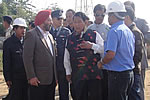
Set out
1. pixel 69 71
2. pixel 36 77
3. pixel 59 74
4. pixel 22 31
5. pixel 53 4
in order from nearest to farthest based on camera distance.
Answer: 1. pixel 36 77
2. pixel 69 71
3. pixel 22 31
4. pixel 59 74
5. pixel 53 4

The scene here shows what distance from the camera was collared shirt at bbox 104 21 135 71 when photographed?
3.16m

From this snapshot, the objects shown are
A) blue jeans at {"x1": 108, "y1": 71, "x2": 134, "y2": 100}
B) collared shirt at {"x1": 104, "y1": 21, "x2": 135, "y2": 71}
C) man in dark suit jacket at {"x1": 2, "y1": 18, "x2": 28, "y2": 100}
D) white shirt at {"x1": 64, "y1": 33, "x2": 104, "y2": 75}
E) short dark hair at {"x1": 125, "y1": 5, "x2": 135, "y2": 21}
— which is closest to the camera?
collared shirt at {"x1": 104, "y1": 21, "x2": 135, "y2": 71}

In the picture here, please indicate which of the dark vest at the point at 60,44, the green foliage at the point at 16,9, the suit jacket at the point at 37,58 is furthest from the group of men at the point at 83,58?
the green foliage at the point at 16,9

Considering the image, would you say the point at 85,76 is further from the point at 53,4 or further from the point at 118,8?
the point at 53,4

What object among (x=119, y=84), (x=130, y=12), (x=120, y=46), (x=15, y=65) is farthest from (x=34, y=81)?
(x=130, y=12)

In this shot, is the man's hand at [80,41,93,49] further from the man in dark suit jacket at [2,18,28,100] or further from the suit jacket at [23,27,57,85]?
the man in dark suit jacket at [2,18,28,100]

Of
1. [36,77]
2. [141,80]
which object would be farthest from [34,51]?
[141,80]

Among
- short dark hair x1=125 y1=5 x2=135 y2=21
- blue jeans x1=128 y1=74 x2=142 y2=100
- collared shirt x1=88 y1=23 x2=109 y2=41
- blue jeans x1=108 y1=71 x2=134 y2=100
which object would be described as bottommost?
blue jeans x1=128 y1=74 x2=142 y2=100

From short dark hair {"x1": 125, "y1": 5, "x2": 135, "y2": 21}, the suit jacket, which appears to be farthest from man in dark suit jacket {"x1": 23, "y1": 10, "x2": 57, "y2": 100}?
short dark hair {"x1": 125, "y1": 5, "x2": 135, "y2": 21}

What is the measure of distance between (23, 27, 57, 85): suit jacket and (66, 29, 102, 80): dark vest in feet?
1.30

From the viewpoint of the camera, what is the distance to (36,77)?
352 centimetres

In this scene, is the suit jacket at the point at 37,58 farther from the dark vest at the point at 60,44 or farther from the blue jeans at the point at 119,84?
the blue jeans at the point at 119,84

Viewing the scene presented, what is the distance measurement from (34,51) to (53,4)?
145 ft

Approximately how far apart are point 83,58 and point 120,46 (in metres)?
0.71
